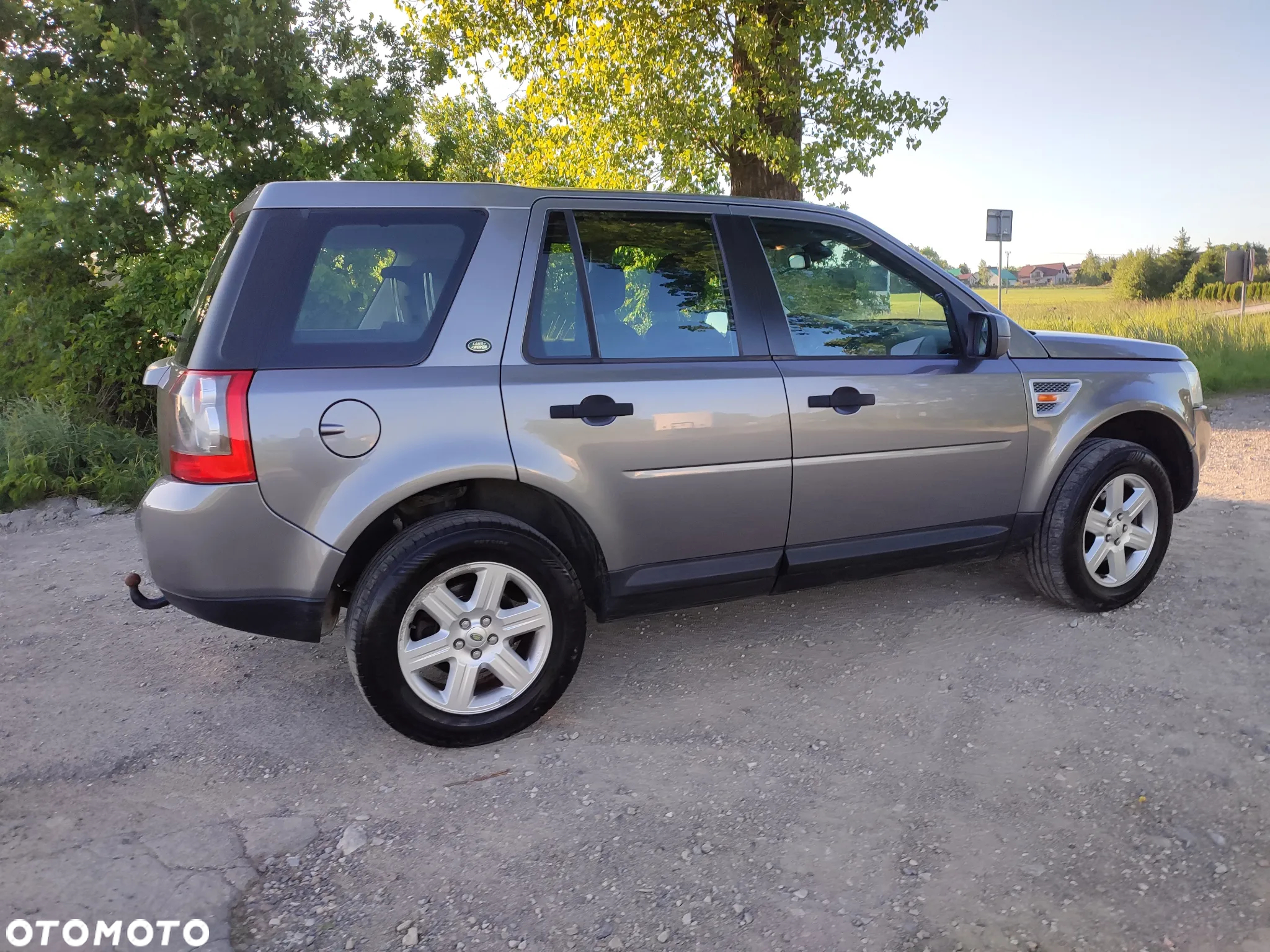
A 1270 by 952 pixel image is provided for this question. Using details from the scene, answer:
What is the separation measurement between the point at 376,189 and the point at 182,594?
4.81 feet

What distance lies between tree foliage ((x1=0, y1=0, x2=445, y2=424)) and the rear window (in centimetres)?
457

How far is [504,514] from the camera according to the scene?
10.1 feet

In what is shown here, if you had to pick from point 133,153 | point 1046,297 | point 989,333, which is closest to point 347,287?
point 989,333

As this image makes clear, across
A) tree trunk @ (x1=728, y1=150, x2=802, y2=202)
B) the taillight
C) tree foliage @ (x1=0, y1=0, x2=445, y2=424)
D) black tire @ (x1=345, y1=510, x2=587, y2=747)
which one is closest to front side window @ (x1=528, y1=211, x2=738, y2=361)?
black tire @ (x1=345, y1=510, x2=587, y2=747)

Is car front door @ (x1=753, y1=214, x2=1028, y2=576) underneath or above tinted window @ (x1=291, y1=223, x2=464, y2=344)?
underneath

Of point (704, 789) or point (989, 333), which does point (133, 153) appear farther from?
point (704, 789)

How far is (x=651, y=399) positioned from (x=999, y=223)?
15592 mm

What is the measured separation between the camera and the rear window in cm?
270

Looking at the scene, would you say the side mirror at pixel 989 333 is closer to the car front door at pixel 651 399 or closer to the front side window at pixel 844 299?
the front side window at pixel 844 299

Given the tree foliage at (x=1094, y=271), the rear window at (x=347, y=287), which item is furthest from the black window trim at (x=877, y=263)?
the tree foliage at (x=1094, y=271)

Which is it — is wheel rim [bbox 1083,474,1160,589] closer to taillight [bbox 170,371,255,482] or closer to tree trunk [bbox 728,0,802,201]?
taillight [bbox 170,371,255,482]

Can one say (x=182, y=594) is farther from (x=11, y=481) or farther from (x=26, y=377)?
(x=26, y=377)

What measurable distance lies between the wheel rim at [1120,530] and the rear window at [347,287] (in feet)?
9.81

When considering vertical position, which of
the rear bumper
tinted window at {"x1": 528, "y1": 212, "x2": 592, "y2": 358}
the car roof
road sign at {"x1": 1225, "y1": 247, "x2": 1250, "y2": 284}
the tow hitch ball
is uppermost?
road sign at {"x1": 1225, "y1": 247, "x2": 1250, "y2": 284}
